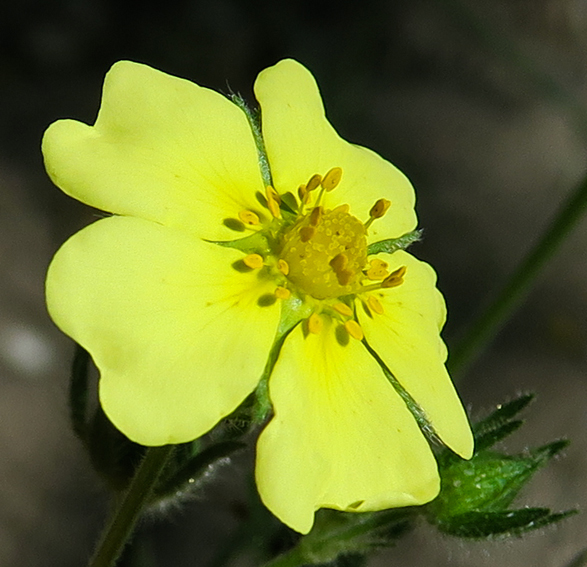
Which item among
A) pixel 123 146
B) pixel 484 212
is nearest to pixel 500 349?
pixel 484 212

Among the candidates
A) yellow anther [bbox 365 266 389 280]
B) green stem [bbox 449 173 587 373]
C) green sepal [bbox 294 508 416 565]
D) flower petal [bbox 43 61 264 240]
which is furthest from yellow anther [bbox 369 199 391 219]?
green stem [bbox 449 173 587 373]

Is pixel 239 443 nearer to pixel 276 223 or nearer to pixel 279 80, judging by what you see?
pixel 276 223

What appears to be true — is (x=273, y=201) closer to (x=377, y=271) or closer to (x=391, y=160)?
(x=377, y=271)

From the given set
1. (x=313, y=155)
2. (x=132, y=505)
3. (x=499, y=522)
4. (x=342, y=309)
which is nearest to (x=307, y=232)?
(x=342, y=309)

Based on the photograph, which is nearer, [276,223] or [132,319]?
[132,319]

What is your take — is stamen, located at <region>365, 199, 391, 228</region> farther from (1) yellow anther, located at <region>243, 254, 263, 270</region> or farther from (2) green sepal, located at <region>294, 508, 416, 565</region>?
(2) green sepal, located at <region>294, 508, 416, 565</region>

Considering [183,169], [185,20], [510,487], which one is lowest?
[185,20]

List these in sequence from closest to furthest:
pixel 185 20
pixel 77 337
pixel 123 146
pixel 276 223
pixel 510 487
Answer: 1. pixel 77 337
2. pixel 123 146
3. pixel 276 223
4. pixel 510 487
5. pixel 185 20
